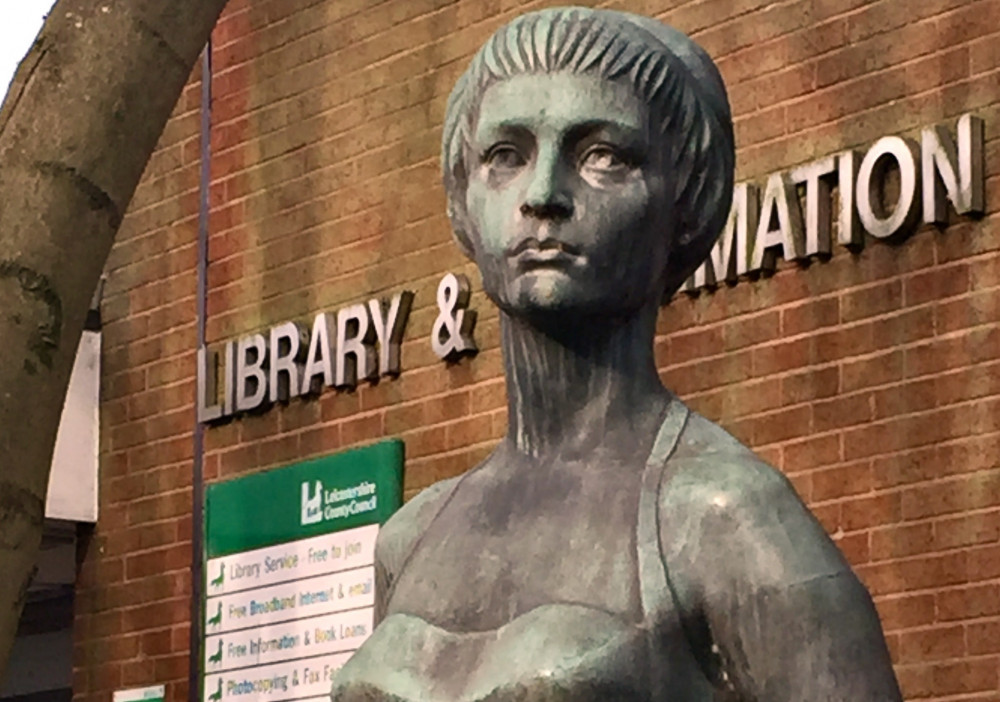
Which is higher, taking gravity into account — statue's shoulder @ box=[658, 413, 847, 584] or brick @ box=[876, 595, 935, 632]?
brick @ box=[876, 595, 935, 632]

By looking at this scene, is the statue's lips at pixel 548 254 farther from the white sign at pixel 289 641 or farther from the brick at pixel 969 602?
the white sign at pixel 289 641

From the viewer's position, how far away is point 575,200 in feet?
7.14

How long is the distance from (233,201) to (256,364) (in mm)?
544

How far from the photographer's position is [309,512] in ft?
23.7

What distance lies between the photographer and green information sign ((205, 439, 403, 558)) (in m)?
6.93

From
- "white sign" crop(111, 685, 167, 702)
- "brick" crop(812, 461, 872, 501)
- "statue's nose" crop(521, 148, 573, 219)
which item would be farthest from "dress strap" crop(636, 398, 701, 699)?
"white sign" crop(111, 685, 167, 702)

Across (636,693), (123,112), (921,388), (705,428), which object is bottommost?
(636,693)

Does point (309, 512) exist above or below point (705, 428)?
above

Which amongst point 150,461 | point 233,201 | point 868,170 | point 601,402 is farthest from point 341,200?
point 601,402

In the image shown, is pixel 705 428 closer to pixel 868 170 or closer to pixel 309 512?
pixel 868 170

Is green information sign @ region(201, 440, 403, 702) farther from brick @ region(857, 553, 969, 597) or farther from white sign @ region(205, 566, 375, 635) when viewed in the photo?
brick @ region(857, 553, 969, 597)

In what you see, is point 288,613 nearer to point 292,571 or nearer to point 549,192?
point 292,571

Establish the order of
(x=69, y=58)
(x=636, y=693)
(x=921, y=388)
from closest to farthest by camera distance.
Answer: (x=636, y=693), (x=69, y=58), (x=921, y=388)

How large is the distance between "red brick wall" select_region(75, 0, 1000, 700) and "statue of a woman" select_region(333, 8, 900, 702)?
10.4 ft
